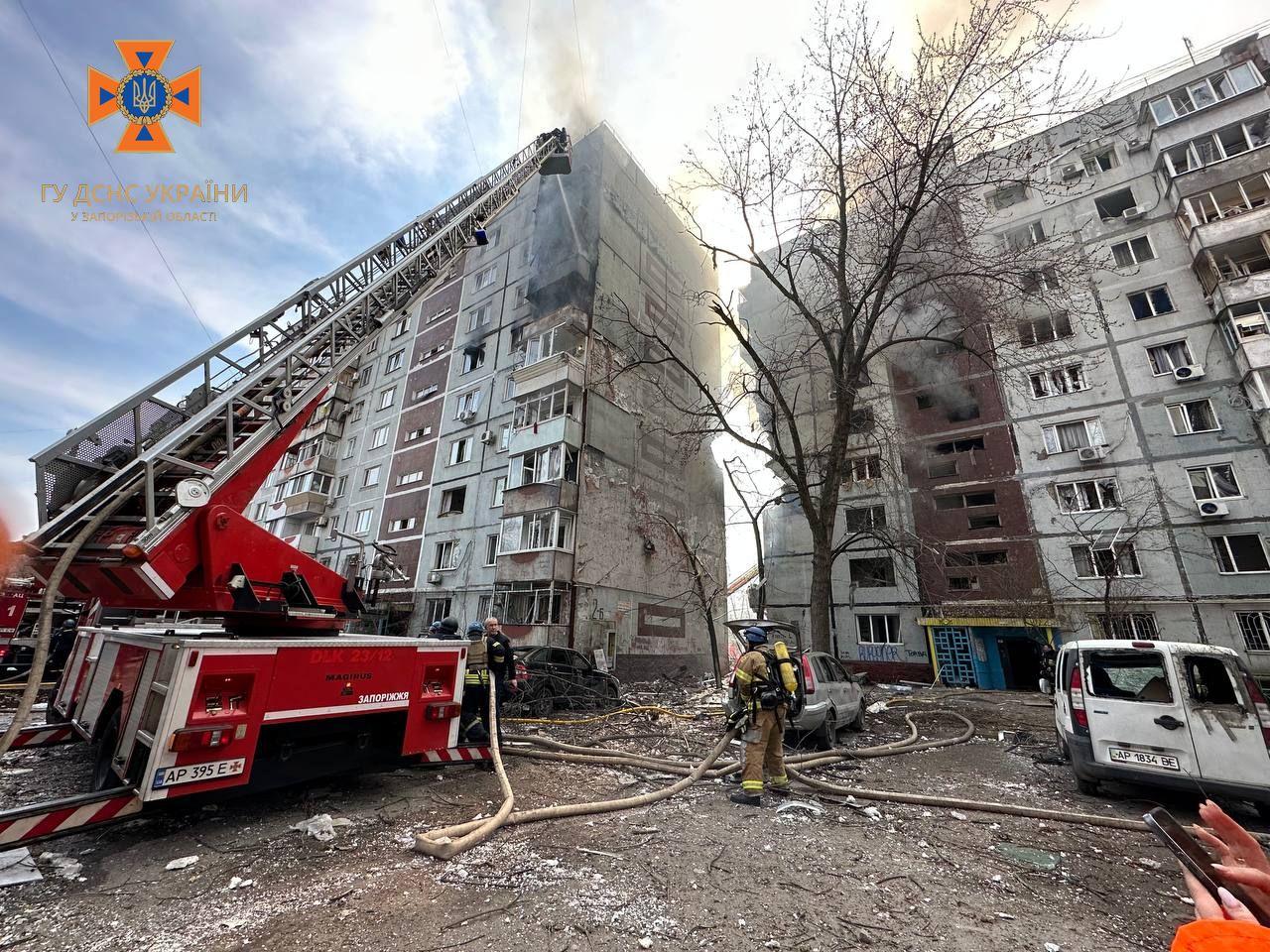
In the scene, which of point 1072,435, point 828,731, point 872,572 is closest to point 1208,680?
point 828,731

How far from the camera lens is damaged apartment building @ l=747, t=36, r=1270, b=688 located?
18.9 meters

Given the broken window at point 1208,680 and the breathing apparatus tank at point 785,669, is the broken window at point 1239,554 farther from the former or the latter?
the breathing apparatus tank at point 785,669

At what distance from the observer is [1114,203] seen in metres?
24.8

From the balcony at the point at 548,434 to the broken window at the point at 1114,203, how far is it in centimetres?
2723

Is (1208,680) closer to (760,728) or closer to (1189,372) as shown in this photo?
(760,728)

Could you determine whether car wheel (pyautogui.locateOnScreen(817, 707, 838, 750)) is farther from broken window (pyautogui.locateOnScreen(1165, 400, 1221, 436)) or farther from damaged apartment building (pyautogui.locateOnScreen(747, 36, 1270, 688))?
broken window (pyautogui.locateOnScreen(1165, 400, 1221, 436))

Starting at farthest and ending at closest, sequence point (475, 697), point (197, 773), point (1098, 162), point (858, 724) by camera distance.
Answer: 1. point (1098, 162)
2. point (858, 724)
3. point (475, 697)
4. point (197, 773)

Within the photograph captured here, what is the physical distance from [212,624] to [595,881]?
6.08 m

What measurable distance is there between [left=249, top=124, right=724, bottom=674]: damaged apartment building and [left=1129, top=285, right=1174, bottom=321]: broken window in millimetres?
20428

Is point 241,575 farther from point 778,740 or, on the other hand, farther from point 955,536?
point 955,536

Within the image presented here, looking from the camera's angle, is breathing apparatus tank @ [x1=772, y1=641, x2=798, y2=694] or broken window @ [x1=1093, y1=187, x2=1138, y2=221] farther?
broken window @ [x1=1093, y1=187, x2=1138, y2=221]

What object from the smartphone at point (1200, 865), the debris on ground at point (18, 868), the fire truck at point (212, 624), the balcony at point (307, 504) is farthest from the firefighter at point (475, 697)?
the balcony at point (307, 504)

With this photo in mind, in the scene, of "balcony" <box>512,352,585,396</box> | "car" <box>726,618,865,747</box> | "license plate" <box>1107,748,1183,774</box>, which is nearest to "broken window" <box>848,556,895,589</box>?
"balcony" <box>512,352,585,396</box>

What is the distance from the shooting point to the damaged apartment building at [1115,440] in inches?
746
